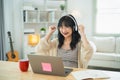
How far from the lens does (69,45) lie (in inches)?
82.4

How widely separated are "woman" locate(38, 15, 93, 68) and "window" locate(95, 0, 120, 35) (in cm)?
286

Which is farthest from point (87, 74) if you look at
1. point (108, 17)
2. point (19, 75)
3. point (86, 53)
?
point (108, 17)

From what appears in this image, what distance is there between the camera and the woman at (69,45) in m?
1.99

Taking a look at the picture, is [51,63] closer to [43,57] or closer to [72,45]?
[43,57]

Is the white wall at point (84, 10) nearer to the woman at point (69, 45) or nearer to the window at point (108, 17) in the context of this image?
the window at point (108, 17)

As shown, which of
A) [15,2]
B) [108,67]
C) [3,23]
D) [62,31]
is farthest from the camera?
[15,2]

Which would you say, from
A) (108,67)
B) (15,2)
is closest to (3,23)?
(15,2)

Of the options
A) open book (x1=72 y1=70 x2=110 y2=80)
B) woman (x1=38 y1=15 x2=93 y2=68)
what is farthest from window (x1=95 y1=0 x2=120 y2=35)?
open book (x1=72 y1=70 x2=110 y2=80)

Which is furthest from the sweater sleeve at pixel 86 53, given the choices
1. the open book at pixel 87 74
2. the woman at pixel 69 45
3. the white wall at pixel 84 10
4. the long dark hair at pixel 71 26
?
the white wall at pixel 84 10

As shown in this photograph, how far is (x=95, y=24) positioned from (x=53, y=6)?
120 cm

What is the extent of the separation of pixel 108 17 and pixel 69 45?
118 inches

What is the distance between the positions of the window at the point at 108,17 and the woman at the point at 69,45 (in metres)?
2.86

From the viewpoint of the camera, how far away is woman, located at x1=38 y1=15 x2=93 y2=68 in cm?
199

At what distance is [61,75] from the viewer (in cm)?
156
